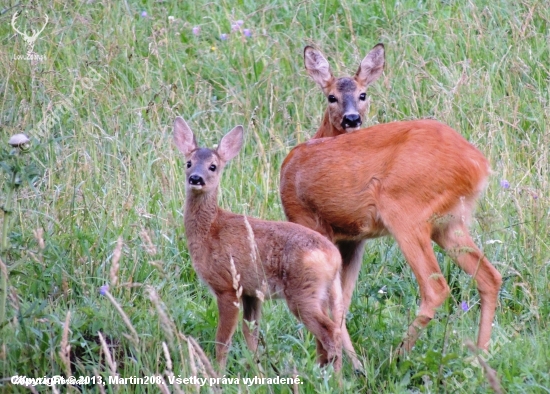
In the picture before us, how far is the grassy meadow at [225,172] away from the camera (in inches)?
187

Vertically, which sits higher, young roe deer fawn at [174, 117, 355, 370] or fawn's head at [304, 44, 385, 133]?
fawn's head at [304, 44, 385, 133]

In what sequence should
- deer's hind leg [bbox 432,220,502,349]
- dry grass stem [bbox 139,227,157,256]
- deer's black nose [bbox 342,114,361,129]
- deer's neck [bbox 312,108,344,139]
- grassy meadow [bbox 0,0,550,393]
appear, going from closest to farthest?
dry grass stem [bbox 139,227,157,256] < grassy meadow [bbox 0,0,550,393] < deer's hind leg [bbox 432,220,502,349] < deer's black nose [bbox 342,114,361,129] < deer's neck [bbox 312,108,344,139]

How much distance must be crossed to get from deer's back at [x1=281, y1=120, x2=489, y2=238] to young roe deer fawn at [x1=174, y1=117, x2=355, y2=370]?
1.83ft

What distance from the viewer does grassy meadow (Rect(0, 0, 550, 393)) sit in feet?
15.6

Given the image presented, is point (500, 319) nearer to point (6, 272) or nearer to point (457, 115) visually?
point (457, 115)

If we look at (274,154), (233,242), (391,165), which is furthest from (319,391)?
(274,154)

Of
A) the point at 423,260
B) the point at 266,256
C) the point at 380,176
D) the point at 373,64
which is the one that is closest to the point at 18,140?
the point at 266,256

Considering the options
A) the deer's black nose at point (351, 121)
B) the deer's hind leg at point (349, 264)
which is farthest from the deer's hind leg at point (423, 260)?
the deer's black nose at point (351, 121)

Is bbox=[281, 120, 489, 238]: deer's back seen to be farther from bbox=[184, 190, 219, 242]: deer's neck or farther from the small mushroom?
the small mushroom

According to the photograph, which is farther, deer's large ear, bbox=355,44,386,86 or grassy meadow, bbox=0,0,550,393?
deer's large ear, bbox=355,44,386,86

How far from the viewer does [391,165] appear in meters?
5.77

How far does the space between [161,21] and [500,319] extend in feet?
15.1

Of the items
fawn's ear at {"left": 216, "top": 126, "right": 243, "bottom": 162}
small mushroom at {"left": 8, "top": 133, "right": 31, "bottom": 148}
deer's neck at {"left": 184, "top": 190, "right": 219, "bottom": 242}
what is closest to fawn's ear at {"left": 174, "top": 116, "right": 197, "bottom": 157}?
fawn's ear at {"left": 216, "top": 126, "right": 243, "bottom": 162}

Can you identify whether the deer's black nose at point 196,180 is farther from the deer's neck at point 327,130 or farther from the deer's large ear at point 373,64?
the deer's large ear at point 373,64
